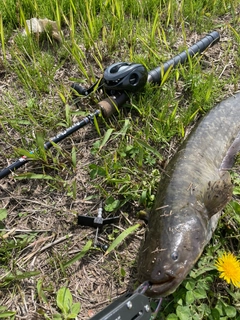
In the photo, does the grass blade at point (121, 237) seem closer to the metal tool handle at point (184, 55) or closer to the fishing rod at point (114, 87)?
the fishing rod at point (114, 87)

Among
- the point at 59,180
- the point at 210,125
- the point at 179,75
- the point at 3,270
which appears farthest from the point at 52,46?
the point at 3,270

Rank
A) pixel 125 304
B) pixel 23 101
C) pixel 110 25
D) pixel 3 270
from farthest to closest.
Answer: pixel 110 25 → pixel 23 101 → pixel 3 270 → pixel 125 304

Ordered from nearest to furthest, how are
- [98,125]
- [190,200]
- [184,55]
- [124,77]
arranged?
1. [190,200]
2. [124,77]
3. [98,125]
4. [184,55]

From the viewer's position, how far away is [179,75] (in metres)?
3.68

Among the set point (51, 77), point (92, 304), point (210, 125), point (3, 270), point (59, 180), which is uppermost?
point (51, 77)

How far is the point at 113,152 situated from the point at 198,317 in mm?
1392

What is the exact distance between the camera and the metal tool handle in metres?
3.40

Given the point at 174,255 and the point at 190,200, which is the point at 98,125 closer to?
the point at 190,200

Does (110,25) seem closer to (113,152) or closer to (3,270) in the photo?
(113,152)

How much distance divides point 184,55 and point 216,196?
1.58 meters

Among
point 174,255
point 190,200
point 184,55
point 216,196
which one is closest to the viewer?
point 174,255

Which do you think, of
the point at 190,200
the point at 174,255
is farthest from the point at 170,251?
the point at 190,200

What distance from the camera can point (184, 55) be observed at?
3643mm

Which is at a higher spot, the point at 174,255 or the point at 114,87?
the point at 114,87
